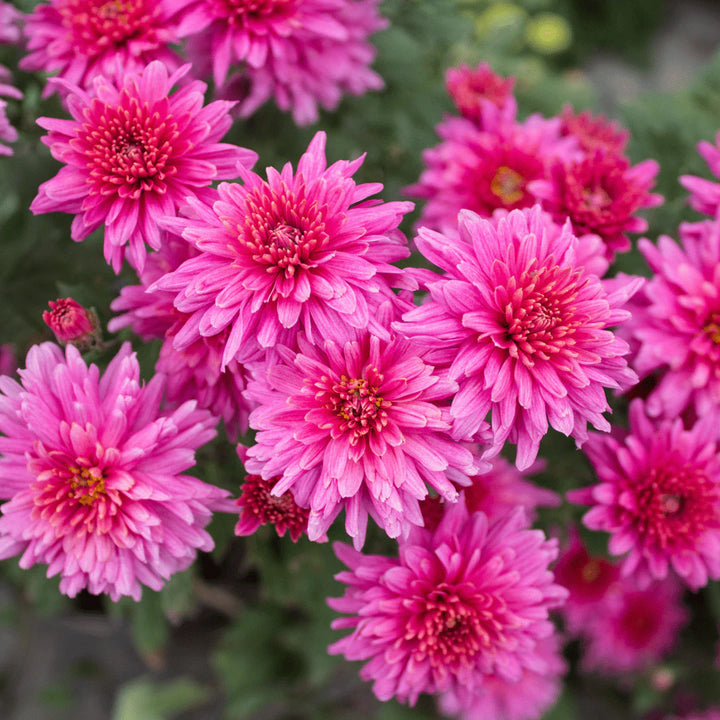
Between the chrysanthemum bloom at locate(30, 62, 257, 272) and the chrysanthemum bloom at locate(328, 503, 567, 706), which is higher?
the chrysanthemum bloom at locate(30, 62, 257, 272)

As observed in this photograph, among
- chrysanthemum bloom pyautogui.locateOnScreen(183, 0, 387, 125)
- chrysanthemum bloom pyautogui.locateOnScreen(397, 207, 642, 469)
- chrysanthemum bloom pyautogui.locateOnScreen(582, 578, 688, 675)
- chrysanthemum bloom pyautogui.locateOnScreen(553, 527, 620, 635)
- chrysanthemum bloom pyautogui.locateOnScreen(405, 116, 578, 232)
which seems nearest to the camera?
chrysanthemum bloom pyautogui.locateOnScreen(397, 207, 642, 469)

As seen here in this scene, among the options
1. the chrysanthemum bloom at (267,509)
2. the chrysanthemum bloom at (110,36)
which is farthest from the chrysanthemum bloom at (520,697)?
the chrysanthemum bloom at (110,36)

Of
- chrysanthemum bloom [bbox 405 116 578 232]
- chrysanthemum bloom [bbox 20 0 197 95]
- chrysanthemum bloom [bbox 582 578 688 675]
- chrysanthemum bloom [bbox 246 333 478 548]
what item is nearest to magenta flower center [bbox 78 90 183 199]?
chrysanthemum bloom [bbox 20 0 197 95]

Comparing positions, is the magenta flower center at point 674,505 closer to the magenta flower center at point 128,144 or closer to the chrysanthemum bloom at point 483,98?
the chrysanthemum bloom at point 483,98

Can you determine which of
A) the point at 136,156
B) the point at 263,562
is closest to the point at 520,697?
the point at 263,562

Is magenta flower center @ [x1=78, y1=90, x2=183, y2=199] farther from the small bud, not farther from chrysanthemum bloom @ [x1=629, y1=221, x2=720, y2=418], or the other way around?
chrysanthemum bloom @ [x1=629, y1=221, x2=720, y2=418]

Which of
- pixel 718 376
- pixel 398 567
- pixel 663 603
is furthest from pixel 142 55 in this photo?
pixel 663 603

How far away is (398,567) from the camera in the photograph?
85 centimetres

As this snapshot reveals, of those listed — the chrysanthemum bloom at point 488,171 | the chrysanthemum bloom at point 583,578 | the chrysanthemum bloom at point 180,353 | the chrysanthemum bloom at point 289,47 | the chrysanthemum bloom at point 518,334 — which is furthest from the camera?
the chrysanthemum bloom at point 583,578

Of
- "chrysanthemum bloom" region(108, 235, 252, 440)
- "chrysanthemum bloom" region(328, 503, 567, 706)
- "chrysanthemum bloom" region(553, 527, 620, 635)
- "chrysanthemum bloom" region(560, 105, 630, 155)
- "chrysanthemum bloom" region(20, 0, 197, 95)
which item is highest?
"chrysanthemum bloom" region(20, 0, 197, 95)

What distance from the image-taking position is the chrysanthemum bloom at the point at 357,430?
0.75 m

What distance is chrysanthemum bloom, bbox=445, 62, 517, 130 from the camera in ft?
3.88

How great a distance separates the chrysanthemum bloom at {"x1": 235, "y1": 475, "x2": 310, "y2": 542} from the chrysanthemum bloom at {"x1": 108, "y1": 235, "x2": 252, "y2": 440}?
9cm

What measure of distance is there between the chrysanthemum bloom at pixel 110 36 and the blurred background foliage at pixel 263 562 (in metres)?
0.16
